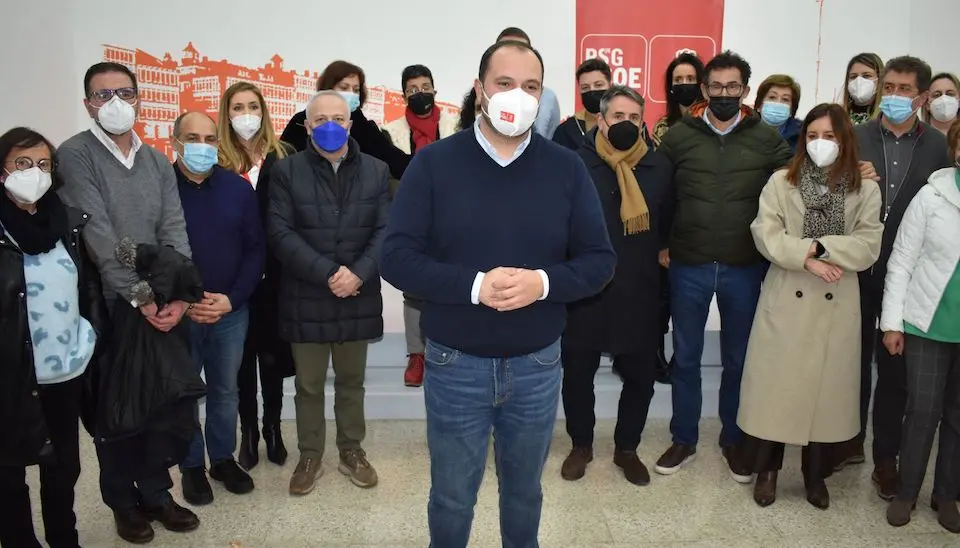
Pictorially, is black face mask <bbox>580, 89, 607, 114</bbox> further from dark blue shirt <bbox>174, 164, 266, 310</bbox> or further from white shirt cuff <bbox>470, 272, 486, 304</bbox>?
white shirt cuff <bbox>470, 272, 486, 304</bbox>

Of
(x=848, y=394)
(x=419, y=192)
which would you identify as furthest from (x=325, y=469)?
(x=848, y=394)

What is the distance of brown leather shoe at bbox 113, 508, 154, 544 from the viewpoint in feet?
8.93

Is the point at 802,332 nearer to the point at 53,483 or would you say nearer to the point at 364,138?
the point at 364,138

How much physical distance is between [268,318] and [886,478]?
110 inches

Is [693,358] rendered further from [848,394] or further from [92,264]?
[92,264]

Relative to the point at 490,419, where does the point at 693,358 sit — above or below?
below

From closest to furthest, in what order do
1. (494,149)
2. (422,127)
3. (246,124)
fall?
(494,149) < (246,124) < (422,127)

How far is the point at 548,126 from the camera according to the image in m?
3.94

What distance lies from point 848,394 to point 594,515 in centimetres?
115

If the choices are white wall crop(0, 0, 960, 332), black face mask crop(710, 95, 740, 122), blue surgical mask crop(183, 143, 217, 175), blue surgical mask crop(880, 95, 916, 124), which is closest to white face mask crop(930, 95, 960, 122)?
blue surgical mask crop(880, 95, 916, 124)

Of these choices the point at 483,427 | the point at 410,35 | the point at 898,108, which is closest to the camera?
the point at 483,427

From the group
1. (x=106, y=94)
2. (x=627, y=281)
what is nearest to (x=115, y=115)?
(x=106, y=94)

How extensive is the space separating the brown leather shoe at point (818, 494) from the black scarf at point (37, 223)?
301 centimetres

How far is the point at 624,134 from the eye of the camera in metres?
2.99
